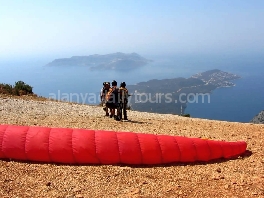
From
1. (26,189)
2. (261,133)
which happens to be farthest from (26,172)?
(261,133)

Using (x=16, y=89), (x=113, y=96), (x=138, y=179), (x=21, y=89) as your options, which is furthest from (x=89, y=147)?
(x=21, y=89)

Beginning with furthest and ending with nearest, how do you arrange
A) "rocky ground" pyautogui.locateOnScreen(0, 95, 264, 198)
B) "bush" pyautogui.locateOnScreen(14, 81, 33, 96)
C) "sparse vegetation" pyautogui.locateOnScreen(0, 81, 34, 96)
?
"bush" pyautogui.locateOnScreen(14, 81, 33, 96), "sparse vegetation" pyautogui.locateOnScreen(0, 81, 34, 96), "rocky ground" pyautogui.locateOnScreen(0, 95, 264, 198)

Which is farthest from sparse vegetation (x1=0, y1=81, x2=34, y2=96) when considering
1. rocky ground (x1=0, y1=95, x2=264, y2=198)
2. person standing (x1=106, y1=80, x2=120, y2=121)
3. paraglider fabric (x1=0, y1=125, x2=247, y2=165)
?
rocky ground (x1=0, y1=95, x2=264, y2=198)

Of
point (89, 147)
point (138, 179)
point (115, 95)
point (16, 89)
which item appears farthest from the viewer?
point (16, 89)

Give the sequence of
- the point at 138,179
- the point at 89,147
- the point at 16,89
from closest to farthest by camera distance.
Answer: the point at 138,179
the point at 89,147
the point at 16,89

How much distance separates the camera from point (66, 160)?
8.34 metres

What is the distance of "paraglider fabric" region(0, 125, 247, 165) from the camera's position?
8352 mm

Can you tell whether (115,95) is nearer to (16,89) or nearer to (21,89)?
(16,89)

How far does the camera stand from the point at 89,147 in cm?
841

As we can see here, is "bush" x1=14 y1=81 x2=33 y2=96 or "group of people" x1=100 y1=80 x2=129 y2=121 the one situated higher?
"bush" x1=14 y1=81 x2=33 y2=96

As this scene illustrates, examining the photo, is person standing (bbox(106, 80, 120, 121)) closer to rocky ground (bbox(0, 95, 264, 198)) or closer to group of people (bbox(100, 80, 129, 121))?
group of people (bbox(100, 80, 129, 121))

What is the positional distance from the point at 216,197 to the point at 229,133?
7.16 meters

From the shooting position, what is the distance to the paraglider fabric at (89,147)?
27.4 ft

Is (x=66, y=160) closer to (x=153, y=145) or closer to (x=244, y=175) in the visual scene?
(x=153, y=145)
